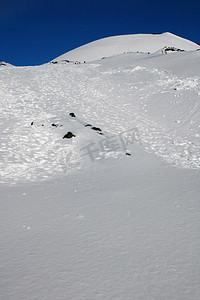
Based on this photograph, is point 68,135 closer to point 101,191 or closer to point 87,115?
point 87,115

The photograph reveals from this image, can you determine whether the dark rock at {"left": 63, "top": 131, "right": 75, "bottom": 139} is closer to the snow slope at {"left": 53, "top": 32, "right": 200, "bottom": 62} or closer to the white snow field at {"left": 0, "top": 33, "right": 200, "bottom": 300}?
the white snow field at {"left": 0, "top": 33, "right": 200, "bottom": 300}

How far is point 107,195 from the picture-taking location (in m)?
6.55

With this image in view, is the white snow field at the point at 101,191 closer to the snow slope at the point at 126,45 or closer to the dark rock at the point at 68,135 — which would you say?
the dark rock at the point at 68,135

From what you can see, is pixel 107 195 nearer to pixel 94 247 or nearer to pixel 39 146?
pixel 94 247

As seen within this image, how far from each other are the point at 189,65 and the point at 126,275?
20285mm

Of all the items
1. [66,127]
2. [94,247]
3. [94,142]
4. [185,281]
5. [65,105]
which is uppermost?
[65,105]

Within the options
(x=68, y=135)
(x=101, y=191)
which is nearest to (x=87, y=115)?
(x=68, y=135)

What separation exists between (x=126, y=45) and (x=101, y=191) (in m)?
55.2

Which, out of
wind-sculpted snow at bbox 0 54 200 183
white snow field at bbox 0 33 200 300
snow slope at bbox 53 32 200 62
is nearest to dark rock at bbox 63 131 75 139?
white snow field at bbox 0 33 200 300

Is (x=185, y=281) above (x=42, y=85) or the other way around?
the other way around

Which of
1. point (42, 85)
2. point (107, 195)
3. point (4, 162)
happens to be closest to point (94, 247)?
point (107, 195)

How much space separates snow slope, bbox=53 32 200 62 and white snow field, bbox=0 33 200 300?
35.0 metres

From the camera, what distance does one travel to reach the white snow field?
3.45 metres

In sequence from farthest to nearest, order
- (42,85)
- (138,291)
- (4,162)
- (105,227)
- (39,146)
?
(42,85) < (39,146) < (4,162) < (105,227) < (138,291)
